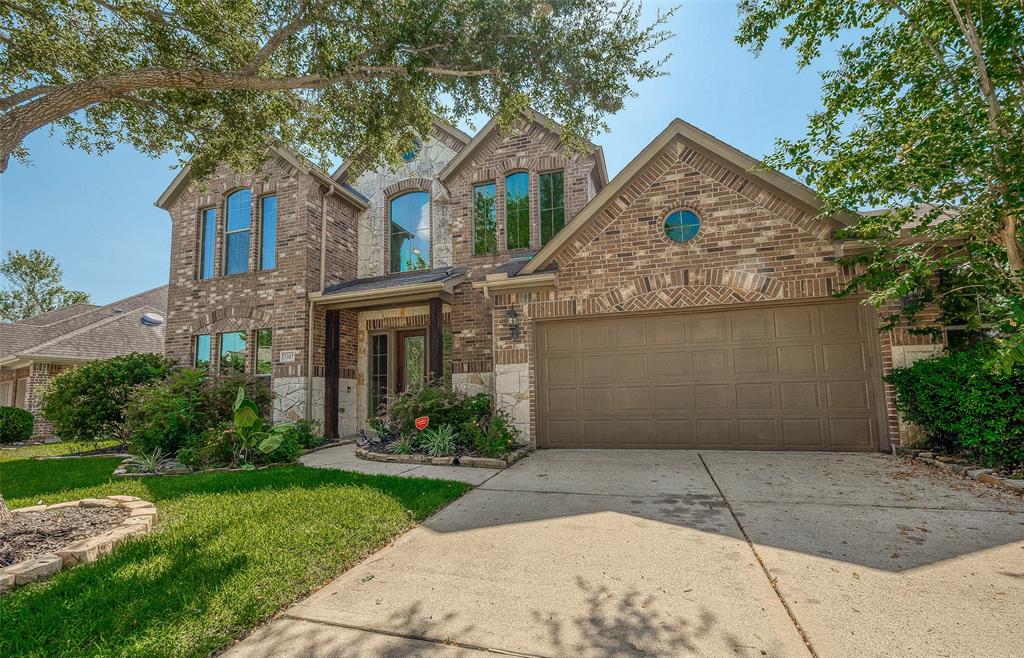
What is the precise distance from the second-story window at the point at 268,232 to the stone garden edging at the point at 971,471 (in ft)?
42.1

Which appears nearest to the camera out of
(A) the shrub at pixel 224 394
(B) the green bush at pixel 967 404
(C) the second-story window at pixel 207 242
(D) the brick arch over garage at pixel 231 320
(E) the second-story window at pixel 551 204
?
(B) the green bush at pixel 967 404

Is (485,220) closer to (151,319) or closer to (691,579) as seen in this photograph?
(691,579)

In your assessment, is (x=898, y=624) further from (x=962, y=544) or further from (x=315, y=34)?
(x=315, y=34)

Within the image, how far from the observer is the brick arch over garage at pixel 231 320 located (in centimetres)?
1127

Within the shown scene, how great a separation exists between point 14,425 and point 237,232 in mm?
8462

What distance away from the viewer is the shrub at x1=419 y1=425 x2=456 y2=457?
24.1ft

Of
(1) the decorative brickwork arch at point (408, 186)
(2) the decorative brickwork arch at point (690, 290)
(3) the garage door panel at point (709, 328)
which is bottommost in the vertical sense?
(3) the garage door panel at point (709, 328)

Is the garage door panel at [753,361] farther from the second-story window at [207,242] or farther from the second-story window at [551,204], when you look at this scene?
the second-story window at [207,242]

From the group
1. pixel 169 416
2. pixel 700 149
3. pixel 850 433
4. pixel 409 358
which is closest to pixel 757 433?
pixel 850 433

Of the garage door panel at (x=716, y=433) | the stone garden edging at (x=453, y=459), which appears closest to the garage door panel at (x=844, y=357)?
the garage door panel at (x=716, y=433)

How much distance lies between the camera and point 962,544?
340 cm

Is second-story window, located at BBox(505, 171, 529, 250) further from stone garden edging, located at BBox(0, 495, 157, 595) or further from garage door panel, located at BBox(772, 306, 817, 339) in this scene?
stone garden edging, located at BBox(0, 495, 157, 595)

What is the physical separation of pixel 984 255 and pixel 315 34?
29.8 ft

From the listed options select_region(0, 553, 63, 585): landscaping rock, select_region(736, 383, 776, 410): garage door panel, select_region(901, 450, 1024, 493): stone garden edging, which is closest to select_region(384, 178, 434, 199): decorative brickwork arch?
select_region(736, 383, 776, 410): garage door panel
